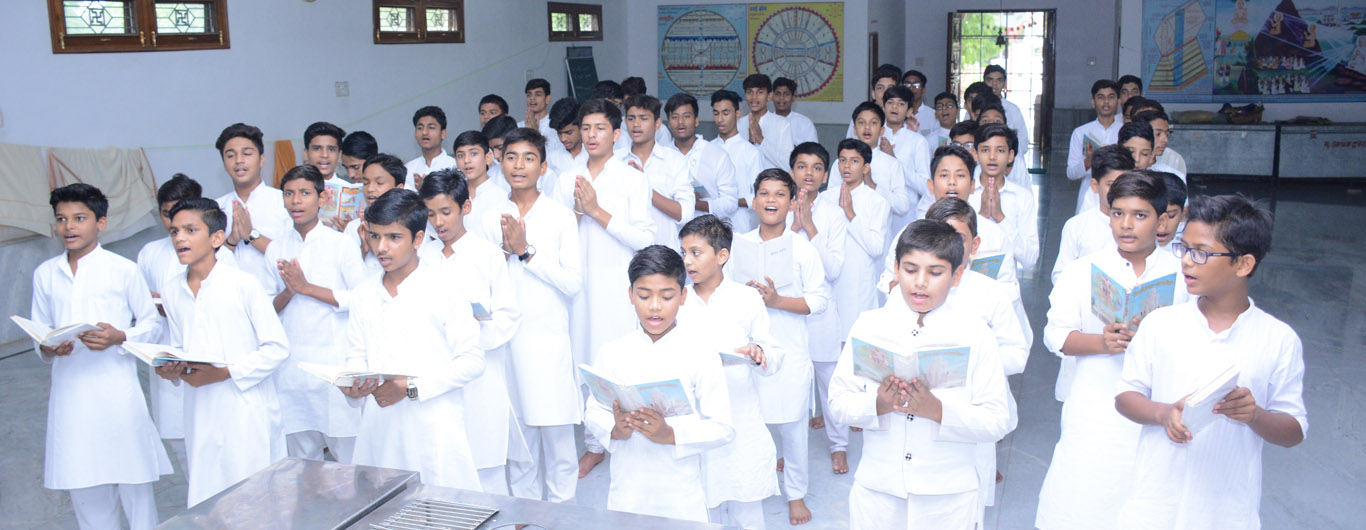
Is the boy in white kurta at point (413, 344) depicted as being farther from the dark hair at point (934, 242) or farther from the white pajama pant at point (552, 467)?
the dark hair at point (934, 242)

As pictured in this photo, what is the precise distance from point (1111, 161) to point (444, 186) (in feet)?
8.46

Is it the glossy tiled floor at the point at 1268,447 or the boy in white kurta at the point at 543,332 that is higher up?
the boy in white kurta at the point at 543,332

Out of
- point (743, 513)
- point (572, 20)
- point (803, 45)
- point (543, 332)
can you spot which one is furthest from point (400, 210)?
point (803, 45)

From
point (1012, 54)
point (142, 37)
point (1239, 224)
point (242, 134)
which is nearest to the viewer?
point (1239, 224)

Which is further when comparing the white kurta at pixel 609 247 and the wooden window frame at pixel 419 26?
the wooden window frame at pixel 419 26

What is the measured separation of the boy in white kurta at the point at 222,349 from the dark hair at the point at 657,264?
126 centimetres

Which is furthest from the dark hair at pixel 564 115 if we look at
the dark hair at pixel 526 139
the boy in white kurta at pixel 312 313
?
the boy in white kurta at pixel 312 313

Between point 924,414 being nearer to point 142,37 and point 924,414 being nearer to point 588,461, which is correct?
point 588,461

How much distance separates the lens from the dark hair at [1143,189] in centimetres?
319

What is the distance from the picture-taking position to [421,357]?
3207 millimetres

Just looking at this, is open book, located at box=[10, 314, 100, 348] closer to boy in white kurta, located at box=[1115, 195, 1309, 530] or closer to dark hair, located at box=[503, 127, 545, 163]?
dark hair, located at box=[503, 127, 545, 163]

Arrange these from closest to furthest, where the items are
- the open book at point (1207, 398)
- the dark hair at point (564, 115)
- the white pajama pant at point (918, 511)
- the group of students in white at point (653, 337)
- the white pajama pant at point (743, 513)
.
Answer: the open book at point (1207, 398) < the group of students in white at point (653, 337) < the white pajama pant at point (918, 511) < the white pajama pant at point (743, 513) < the dark hair at point (564, 115)

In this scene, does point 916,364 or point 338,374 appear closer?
point 916,364

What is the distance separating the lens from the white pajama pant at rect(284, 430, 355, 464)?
4.15 metres
